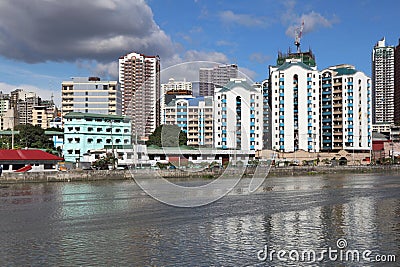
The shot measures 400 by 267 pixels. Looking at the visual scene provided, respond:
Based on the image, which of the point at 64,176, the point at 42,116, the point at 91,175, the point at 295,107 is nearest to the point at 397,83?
the point at 295,107

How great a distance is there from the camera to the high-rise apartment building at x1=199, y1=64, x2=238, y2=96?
12070mm

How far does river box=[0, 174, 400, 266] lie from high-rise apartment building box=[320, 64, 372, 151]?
3774cm

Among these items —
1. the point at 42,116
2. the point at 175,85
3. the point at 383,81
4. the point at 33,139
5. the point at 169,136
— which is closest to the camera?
the point at 175,85

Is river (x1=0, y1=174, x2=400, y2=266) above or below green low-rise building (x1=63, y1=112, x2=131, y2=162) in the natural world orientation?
below

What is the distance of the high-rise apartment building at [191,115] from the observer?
1445 centimetres

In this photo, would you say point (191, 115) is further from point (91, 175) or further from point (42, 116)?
point (42, 116)

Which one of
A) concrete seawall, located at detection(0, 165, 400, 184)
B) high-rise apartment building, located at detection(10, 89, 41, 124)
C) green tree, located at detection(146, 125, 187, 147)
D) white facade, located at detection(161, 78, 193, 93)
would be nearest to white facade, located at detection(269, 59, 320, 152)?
concrete seawall, located at detection(0, 165, 400, 184)

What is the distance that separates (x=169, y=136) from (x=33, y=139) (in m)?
42.3

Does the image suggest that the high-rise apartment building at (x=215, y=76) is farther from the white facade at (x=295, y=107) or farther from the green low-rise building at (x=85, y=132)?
the white facade at (x=295, y=107)

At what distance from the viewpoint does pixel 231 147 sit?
17.1 meters

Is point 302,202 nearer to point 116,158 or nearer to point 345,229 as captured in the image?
point 345,229

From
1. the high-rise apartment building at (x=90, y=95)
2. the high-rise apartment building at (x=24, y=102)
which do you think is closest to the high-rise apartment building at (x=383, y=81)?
the high-rise apartment building at (x=90, y=95)

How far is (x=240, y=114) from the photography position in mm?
14461

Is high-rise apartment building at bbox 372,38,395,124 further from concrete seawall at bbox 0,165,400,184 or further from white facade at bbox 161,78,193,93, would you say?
white facade at bbox 161,78,193,93
